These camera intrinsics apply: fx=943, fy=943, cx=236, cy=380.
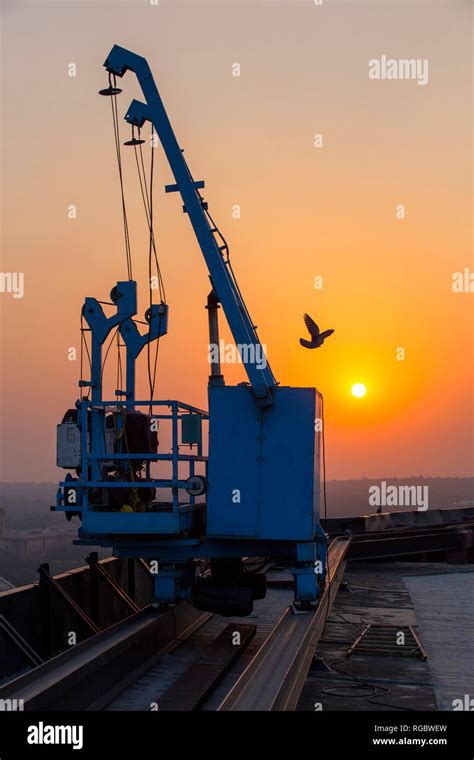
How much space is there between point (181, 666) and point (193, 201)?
6.01 metres

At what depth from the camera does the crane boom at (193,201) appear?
1247 centimetres

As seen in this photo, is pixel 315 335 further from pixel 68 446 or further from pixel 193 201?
pixel 68 446

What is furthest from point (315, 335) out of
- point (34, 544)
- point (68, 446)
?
point (34, 544)

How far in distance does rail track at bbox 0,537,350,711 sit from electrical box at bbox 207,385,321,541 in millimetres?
1159

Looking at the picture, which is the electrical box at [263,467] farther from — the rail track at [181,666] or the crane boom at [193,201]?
the rail track at [181,666]

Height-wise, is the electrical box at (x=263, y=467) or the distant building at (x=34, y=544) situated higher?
the electrical box at (x=263, y=467)

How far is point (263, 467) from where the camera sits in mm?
11352

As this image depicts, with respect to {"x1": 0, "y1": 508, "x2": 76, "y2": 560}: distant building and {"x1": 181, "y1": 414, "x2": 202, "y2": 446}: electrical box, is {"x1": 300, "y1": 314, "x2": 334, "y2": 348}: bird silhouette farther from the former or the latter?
{"x1": 0, "y1": 508, "x2": 76, "y2": 560}: distant building

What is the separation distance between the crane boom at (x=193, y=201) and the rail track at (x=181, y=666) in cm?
326

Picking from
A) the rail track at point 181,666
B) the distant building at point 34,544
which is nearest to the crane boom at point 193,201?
the rail track at point 181,666

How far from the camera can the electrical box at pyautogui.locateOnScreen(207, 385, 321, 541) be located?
11297mm

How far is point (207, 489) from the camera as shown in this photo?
1142 cm

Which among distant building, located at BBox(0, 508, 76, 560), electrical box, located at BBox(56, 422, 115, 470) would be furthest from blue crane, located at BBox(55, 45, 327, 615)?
distant building, located at BBox(0, 508, 76, 560)

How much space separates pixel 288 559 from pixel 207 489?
62.2 inches
